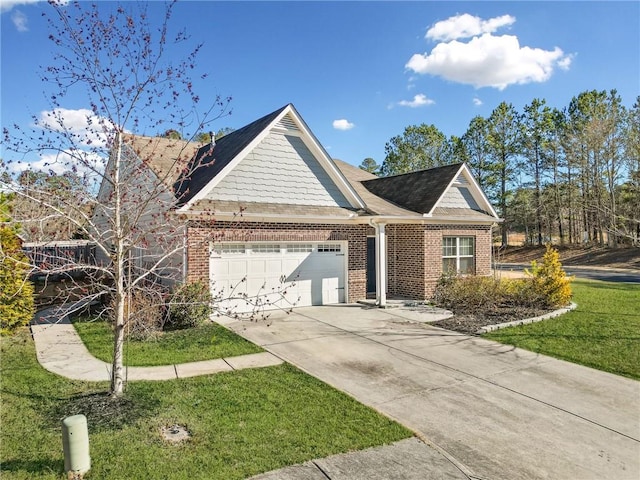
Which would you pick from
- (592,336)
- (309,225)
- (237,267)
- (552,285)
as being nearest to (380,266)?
(309,225)

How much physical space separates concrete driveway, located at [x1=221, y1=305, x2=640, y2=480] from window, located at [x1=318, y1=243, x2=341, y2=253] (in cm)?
391

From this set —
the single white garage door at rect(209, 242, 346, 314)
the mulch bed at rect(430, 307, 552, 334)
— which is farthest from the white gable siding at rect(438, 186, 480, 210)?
the mulch bed at rect(430, 307, 552, 334)

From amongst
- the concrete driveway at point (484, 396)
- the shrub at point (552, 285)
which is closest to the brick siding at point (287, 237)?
the concrete driveway at point (484, 396)

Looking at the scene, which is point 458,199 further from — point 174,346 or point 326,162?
point 174,346

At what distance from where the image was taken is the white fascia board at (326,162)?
13.8 meters

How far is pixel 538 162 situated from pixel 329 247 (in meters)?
39.0

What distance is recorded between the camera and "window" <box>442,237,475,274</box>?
653 inches

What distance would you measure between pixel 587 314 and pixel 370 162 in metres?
54.3

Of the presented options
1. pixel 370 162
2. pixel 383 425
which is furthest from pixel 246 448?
pixel 370 162

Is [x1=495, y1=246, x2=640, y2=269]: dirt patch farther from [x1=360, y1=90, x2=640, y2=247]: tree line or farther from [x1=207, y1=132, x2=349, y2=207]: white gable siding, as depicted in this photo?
[x1=207, y1=132, x2=349, y2=207]: white gable siding

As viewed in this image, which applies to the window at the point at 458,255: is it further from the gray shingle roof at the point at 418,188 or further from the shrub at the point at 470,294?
the shrub at the point at 470,294

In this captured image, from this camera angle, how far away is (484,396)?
660 centimetres

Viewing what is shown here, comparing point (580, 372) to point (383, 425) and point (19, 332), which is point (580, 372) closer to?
point (383, 425)

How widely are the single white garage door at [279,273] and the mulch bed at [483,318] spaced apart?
4182 mm
